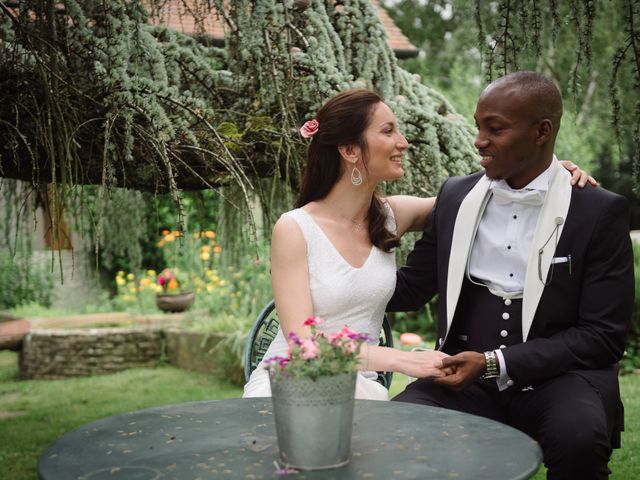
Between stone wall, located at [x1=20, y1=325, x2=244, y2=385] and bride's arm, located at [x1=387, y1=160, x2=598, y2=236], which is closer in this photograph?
bride's arm, located at [x1=387, y1=160, x2=598, y2=236]

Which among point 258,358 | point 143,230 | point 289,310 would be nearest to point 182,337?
point 143,230

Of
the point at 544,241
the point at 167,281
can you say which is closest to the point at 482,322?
the point at 544,241

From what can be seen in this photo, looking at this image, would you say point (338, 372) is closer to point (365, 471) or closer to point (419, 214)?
point (365, 471)

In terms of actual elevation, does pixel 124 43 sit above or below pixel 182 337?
above

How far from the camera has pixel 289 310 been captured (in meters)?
2.73

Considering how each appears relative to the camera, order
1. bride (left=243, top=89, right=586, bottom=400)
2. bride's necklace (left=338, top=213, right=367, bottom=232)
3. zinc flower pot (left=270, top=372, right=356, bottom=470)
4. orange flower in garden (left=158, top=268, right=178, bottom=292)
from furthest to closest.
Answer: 1. orange flower in garden (left=158, top=268, right=178, bottom=292)
2. bride's necklace (left=338, top=213, right=367, bottom=232)
3. bride (left=243, top=89, right=586, bottom=400)
4. zinc flower pot (left=270, top=372, right=356, bottom=470)

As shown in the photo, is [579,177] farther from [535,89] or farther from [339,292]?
[339,292]

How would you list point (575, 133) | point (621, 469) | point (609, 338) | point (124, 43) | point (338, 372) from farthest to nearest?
→ point (575, 133)
point (621, 469)
point (124, 43)
point (609, 338)
point (338, 372)

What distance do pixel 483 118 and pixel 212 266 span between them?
721 cm

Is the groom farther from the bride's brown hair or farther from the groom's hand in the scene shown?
the bride's brown hair

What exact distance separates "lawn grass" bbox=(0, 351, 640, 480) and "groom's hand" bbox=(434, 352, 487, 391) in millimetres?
2275

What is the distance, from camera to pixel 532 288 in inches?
109

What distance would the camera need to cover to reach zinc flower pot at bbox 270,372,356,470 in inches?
69.7

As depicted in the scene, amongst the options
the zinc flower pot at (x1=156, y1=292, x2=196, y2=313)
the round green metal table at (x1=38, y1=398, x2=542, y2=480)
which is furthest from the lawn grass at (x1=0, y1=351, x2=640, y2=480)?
the round green metal table at (x1=38, y1=398, x2=542, y2=480)
